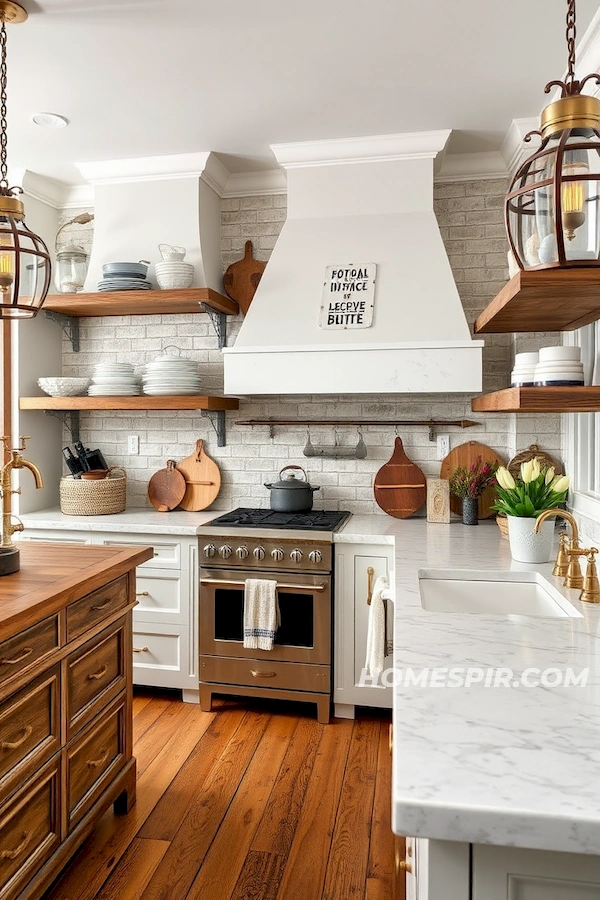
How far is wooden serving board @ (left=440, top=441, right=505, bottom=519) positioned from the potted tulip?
94 centimetres

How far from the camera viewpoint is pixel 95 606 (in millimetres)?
2035

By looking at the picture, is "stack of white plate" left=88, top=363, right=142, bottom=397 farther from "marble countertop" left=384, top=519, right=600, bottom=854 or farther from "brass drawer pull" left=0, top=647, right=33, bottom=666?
"marble countertop" left=384, top=519, right=600, bottom=854

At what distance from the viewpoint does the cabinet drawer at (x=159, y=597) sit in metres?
3.18

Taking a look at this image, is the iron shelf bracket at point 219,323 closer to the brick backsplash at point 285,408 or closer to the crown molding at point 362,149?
the brick backsplash at point 285,408

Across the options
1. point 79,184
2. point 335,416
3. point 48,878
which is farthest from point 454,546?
point 79,184

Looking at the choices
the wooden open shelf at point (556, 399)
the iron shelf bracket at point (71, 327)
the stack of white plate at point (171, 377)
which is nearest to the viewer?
the wooden open shelf at point (556, 399)

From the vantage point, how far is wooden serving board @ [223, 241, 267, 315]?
3600 millimetres

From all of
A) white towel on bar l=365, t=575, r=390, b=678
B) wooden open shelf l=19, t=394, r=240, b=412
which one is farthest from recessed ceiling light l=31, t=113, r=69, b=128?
white towel on bar l=365, t=575, r=390, b=678

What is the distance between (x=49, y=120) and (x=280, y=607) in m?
2.47

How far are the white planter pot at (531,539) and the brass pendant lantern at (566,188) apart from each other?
1337 mm

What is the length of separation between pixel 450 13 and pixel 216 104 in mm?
1067

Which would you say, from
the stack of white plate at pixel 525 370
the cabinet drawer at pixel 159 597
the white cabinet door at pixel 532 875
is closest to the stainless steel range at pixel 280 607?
the cabinet drawer at pixel 159 597

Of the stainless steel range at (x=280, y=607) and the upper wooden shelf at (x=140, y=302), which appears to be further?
the upper wooden shelf at (x=140, y=302)

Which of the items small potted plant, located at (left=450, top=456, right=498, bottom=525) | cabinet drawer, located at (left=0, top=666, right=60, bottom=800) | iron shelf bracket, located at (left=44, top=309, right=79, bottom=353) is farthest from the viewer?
iron shelf bracket, located at (left=44, top=309, right=79, bottom=353)
